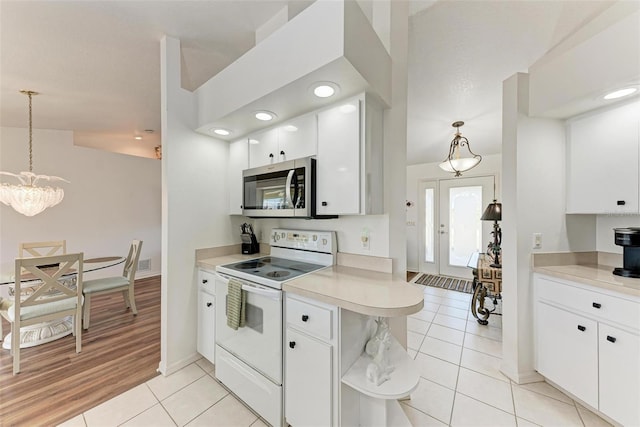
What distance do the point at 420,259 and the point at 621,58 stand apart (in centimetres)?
436

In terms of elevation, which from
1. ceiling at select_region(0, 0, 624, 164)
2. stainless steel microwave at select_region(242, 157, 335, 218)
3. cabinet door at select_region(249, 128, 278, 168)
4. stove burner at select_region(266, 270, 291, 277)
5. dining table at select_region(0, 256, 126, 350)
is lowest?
dining table at select_region(0, 256, 126, 350)

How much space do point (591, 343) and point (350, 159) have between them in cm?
202

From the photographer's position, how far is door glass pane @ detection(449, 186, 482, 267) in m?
4.63

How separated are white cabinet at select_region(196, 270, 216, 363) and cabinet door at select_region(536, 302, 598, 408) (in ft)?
8.73

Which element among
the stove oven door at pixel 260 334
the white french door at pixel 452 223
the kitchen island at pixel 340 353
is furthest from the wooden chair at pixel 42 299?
the white french door at pixel 452 223

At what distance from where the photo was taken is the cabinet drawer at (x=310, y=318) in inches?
49.8

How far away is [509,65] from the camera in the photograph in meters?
2.37

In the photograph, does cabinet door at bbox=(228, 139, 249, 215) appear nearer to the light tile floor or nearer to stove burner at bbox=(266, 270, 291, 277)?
stove burner at bbox=(266, 270, 291, 277)

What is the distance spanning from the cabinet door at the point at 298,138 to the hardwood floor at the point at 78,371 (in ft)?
7.24

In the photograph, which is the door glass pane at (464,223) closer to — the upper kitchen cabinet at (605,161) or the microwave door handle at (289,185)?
the upper kitchen cabinet at (605,161)

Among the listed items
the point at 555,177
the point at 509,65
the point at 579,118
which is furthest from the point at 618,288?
the point at 509,65

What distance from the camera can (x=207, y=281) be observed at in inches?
82.7

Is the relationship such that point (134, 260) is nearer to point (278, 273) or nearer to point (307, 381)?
point (278, 273)

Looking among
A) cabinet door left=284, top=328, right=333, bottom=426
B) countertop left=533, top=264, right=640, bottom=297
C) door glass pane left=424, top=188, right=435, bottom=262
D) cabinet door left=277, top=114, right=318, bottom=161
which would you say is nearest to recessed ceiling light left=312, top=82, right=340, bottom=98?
cabinet door left=277, top=114, right=318, bottom=161
